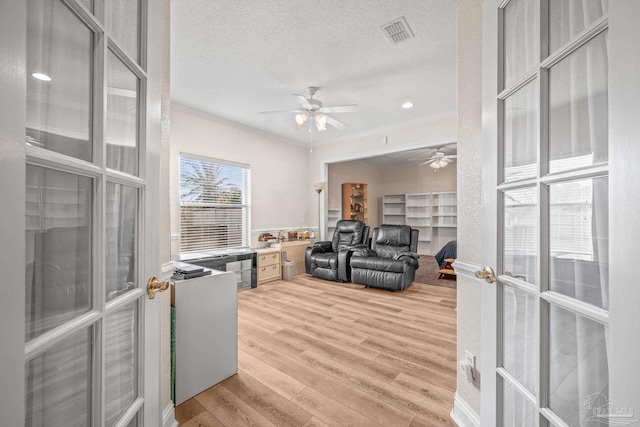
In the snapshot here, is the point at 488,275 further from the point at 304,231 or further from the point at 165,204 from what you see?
the point at 304,231

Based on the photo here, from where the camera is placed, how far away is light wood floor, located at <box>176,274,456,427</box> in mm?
1559

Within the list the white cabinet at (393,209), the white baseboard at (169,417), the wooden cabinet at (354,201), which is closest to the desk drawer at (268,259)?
the wooden cabinet at (354,201)

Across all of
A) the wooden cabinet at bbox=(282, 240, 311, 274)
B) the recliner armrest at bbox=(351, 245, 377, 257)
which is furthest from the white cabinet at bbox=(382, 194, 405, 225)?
the recliner armrest at bbox=(351, 245, 377, 257)

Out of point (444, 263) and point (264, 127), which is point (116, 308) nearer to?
point (264, 127)

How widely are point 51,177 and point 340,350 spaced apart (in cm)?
227

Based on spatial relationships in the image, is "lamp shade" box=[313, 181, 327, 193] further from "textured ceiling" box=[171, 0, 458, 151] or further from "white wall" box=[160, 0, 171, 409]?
"white wall" box=[160, 0, 171, 409]

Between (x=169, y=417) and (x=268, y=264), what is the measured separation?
334 centimetres

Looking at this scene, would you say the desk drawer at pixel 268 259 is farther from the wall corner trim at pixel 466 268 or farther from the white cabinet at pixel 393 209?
the white cabinet at pixel 393 209

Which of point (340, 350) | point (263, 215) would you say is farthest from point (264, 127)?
point (340, 350)

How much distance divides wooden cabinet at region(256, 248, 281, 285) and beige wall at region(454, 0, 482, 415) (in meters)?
3.60

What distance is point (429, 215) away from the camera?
27.0ft

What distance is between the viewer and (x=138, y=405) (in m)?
0.93

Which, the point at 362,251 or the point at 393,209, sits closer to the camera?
the point at 362,251

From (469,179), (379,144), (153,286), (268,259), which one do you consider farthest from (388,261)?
(153,286)
